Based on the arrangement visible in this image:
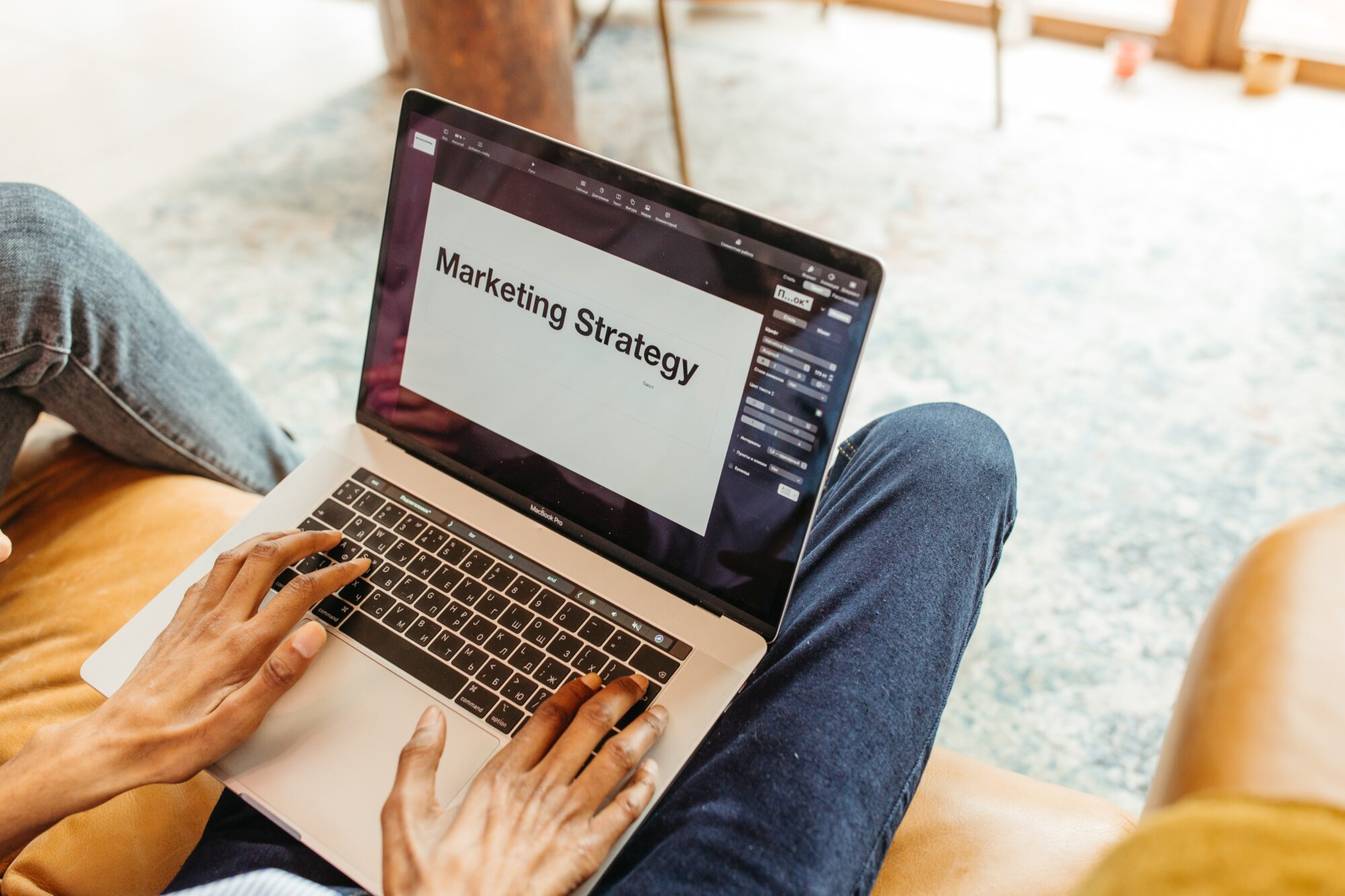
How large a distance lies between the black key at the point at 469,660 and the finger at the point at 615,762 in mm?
135

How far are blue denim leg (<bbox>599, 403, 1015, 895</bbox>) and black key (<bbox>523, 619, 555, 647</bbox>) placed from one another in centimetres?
15

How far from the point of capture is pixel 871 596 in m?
A: 0.73

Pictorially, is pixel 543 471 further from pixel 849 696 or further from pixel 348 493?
pixel 849 696

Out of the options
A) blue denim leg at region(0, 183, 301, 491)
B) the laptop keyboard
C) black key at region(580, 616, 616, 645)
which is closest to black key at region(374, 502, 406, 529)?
the laptop keyboard

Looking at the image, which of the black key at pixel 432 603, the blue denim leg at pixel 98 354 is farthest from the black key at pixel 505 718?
the blue denim leg at pixel 98 354

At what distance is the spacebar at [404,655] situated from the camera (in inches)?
28.5

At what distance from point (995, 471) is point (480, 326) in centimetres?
46

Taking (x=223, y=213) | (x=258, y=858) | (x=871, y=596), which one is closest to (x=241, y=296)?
(x=223, y=213)

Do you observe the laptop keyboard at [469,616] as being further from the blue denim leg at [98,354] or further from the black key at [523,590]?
the blue denim leg at [98,354]

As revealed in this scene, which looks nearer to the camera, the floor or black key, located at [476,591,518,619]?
black key, located at [476,591,518,619]

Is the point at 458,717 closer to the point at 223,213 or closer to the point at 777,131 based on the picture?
the point at 223,213

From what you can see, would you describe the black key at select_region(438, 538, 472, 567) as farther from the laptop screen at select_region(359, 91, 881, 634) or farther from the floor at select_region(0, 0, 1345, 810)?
the floor at select_region(0, 0, 1345, 810)

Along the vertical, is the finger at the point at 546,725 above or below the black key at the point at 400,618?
above

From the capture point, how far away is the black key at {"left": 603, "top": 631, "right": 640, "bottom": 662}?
2.37 ft
